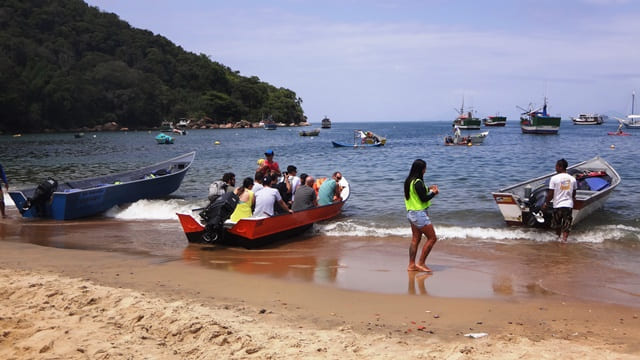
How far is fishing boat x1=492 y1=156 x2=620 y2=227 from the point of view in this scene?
12.4 metres

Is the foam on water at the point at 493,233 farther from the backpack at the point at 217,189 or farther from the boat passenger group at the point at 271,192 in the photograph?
the backpack at the point at 217,189

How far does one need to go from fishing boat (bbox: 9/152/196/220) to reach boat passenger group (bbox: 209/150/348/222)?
5080mm


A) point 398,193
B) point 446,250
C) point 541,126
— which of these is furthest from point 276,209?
point 541,126

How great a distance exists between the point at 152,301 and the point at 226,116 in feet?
454

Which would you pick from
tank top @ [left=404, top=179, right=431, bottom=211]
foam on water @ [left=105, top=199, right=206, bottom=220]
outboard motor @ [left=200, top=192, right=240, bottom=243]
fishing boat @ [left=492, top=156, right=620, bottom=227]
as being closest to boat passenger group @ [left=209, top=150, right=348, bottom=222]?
outboard motor @ [left=200, top=192, right=240, bottom=243]

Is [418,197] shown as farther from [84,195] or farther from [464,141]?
[464,141]

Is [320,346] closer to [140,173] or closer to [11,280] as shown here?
[11,280]

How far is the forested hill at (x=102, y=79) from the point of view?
96062mm

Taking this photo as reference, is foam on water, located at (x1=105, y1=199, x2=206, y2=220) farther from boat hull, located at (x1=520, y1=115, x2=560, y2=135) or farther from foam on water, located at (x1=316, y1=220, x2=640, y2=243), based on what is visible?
boat hull, located at (x1=520, y1=115, x2=560, y2=135)

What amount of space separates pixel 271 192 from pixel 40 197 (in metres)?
7.54

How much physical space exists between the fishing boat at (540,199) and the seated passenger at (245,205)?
5.78 m

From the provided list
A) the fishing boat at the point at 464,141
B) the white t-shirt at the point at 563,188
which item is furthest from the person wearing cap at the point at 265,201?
the fishing boat at the point at 464,141

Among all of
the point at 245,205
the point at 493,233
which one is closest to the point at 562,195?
the point at 493,233

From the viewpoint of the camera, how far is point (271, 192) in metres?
10.9
